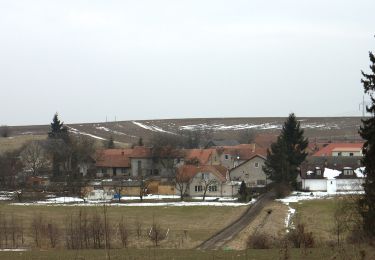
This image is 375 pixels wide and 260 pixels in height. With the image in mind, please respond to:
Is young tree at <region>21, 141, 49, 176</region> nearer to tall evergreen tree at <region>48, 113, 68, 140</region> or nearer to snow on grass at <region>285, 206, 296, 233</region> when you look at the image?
tall evergreen tree at <region>48, 113, 68, 140</region>

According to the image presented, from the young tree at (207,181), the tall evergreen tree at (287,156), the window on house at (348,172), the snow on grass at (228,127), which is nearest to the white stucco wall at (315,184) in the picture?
the tall evergreen tree at (287,156)

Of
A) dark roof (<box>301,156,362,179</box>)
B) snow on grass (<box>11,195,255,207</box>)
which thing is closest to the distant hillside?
dark roof (<box>301,156,362,179</box>)

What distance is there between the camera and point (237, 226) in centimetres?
4000

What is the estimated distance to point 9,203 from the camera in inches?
2345

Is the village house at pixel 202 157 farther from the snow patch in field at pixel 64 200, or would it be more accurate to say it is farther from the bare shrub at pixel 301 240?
the bare shrub at pixel 301 240

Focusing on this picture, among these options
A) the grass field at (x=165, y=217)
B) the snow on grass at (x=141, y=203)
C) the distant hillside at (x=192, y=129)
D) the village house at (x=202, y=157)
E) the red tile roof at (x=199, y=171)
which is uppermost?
the distant hillside at (x=192, y=129)

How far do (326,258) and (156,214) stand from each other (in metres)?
31.3

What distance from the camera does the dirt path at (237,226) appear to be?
105 ft

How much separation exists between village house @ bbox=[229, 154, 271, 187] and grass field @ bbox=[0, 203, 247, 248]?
18952 millimetres

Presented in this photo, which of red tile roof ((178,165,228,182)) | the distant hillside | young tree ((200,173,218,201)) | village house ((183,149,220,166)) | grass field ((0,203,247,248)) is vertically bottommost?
grass field ((0,203,247,248))

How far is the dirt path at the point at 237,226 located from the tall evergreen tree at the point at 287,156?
13.9 ft

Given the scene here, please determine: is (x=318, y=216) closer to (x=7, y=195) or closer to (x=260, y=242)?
(x=260, y=242)

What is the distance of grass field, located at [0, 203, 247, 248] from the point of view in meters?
35.4

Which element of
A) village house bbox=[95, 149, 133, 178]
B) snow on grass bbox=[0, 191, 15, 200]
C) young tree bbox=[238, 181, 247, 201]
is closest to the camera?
young tree bbox=[238, 181, 247, 201]
